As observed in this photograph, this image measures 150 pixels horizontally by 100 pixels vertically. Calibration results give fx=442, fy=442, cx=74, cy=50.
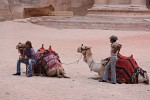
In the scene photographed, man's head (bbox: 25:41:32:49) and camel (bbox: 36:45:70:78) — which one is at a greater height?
man's head (bbox: 25:41:32:49)

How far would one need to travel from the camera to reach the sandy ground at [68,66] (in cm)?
888

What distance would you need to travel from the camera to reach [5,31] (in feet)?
84.0

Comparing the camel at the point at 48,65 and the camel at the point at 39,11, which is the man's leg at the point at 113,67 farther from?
the camel at the point at 39,11

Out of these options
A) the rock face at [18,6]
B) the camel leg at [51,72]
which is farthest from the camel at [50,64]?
the rock face at [18,6]

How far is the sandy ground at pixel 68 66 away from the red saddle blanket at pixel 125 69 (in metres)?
0.31

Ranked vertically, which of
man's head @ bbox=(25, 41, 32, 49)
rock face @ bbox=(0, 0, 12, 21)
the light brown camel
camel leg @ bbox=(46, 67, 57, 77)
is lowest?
camel leg @ bbox=(46, 67, 57, 77)

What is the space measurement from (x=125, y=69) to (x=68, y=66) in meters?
3.96

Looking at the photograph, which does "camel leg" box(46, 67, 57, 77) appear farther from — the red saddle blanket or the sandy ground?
the red saddle blanket

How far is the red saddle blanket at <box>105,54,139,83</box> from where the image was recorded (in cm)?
1064

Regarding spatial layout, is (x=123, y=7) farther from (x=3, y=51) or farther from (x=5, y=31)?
(x=3, y=51)

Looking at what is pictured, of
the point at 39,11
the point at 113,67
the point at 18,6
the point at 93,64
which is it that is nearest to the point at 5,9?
the point at 18,6

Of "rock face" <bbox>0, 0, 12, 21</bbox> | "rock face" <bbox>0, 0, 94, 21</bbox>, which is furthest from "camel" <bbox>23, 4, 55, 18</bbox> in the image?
"rock face" <bbox>0, 0, 12, 21</bbox>

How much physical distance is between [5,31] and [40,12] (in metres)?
10.1

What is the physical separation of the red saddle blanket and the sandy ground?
31 cm
